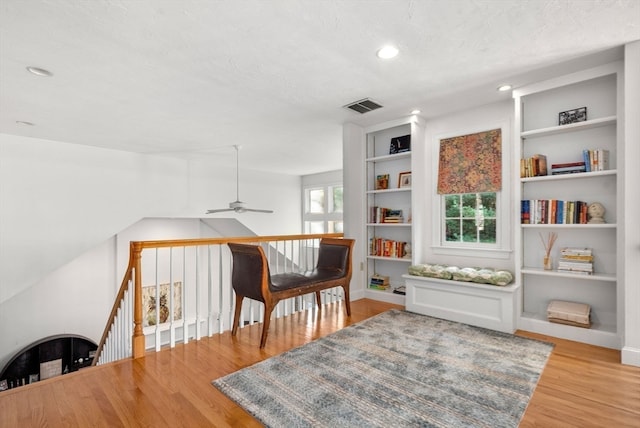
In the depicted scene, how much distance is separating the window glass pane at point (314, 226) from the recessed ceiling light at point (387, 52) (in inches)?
241

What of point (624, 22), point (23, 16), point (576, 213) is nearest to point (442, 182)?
point (576, 213)

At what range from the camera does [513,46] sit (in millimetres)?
2365

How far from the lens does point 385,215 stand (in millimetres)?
4363

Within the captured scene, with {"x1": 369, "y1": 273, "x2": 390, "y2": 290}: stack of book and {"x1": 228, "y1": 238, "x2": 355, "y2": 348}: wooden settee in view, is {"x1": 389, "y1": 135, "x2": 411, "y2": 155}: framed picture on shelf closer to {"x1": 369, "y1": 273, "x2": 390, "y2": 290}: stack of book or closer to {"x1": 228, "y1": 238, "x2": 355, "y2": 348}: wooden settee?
{"x1": 228, "y1": 238, "x2": 355, "y2": 348}: wooden settee

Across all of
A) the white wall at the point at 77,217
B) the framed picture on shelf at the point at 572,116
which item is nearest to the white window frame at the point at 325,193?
the white wall at the point at 77,217

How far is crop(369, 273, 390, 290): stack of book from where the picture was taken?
433cm

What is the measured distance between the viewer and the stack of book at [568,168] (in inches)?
114

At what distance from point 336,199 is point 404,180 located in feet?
12.8

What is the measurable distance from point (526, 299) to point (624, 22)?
2523mm

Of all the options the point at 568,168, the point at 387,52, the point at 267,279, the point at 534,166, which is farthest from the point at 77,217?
the point at 568,168

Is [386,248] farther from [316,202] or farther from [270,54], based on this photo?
[316,202]

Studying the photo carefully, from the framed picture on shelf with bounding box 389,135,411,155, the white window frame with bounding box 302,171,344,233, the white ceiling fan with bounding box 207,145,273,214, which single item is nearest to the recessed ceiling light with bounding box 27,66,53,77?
the white ceiling fan with bounding box 207,145,273,214

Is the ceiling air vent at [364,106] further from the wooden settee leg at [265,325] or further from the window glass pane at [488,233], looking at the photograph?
the wooden settee leg at [265,325]

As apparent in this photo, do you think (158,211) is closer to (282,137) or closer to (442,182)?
(282,137)
